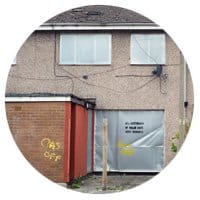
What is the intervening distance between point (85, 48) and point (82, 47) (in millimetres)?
56

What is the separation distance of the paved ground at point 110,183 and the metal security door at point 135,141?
0.24 meters

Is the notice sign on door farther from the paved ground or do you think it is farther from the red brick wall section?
the red brick wall section

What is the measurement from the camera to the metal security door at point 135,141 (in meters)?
8.94

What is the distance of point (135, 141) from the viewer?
29.4 ft

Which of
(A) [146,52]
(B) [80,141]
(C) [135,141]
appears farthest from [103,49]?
(B) [80,141]

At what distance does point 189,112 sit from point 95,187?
2455 millimetres

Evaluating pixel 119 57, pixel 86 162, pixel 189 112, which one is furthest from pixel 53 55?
pixel 189 112

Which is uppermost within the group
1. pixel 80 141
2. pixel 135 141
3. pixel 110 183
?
pixel 80 141

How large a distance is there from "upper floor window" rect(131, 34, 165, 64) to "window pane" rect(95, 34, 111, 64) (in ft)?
1.39

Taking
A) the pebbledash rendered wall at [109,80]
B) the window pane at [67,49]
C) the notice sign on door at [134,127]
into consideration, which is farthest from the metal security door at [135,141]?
the window pane at [67,49]

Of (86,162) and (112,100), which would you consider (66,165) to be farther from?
(112,100)

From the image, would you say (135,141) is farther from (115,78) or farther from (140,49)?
(140,49)

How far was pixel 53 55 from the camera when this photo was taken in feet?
29.3

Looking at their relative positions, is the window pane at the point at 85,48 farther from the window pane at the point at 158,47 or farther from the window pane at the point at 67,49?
the window pane at the point at 158,47
